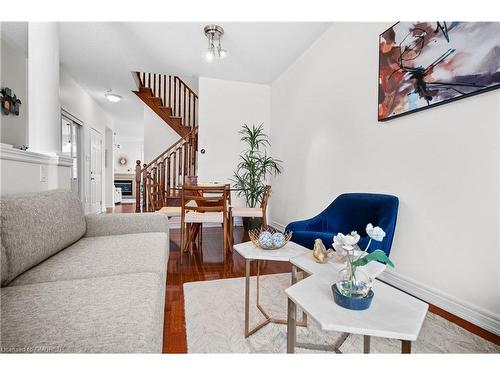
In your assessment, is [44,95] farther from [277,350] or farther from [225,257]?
[277,350]

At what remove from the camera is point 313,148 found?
3.36m

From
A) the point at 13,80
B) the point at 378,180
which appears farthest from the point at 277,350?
the point at 13,80

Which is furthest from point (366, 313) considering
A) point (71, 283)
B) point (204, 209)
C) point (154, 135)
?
point (154, 135)

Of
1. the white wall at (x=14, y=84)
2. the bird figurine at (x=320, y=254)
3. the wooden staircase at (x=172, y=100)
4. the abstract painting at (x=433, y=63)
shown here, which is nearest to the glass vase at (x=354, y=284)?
the bird figurine at (x=320, y=254)

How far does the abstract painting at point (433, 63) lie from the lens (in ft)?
5.04

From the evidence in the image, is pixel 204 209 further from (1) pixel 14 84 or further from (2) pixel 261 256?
(1) pixel 14 84

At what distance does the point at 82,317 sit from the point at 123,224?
1.40m

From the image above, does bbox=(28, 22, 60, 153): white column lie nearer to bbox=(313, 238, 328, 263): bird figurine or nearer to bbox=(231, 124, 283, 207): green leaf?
bbox=(313, 238, 328, 263): bird figurine

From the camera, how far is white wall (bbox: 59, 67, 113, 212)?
14.2 ft

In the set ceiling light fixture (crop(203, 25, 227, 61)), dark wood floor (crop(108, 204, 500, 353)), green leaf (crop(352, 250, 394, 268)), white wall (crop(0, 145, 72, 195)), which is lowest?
dark wood floor (crop(108, 204, 500, 353))

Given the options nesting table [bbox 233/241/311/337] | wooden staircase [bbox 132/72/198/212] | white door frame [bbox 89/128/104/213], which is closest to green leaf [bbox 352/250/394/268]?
nesting table [bbox 233/241/311/337]

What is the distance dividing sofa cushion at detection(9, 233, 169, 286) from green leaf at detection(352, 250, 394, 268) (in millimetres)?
983

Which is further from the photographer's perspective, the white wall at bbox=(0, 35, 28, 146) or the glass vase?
the white wall at bbox=(0, 35, 28, 146)

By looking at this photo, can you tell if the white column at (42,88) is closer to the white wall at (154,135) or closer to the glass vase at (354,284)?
the glass vase at (354,284)
